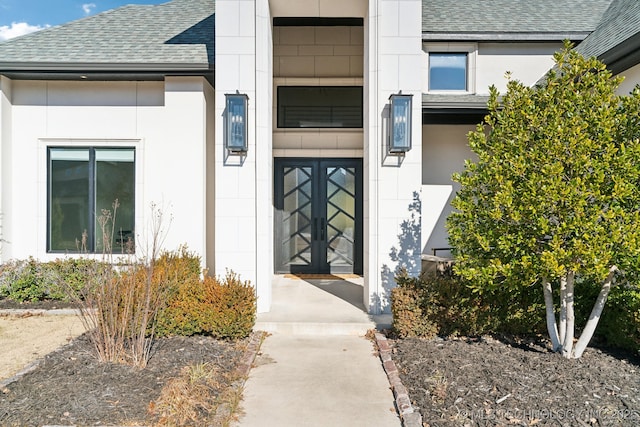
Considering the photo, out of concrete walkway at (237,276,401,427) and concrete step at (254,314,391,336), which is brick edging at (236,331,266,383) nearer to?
concrete walkway at (237,276,401,427)

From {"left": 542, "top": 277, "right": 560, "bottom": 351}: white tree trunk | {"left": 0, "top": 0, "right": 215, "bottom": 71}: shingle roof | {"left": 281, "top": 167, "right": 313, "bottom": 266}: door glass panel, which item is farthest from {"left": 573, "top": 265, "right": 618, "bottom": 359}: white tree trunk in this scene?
{"left": 0, "top": 0, "right": 215, "bottom": 71}: shingle roof

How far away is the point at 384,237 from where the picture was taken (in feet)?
20.4

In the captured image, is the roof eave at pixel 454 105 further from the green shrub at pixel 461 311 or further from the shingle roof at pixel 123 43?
A: the shingle roof at pixel 123 43

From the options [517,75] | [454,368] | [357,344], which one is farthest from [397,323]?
[517,75]

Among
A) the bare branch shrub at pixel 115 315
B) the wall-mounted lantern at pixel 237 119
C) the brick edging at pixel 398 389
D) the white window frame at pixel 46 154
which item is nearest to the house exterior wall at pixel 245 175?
the wall-mounted lantern at pixel 237 119

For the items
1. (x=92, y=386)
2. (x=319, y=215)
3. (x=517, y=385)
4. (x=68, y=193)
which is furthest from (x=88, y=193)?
(x=517, y=385)

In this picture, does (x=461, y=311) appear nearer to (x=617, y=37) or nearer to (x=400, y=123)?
(x=400, y=123)

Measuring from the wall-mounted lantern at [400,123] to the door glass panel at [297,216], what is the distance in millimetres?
3593

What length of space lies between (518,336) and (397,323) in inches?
59.0

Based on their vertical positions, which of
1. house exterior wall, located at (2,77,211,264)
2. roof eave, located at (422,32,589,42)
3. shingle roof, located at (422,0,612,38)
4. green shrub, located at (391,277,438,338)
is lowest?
green shrub, located at (391,277,438,338)

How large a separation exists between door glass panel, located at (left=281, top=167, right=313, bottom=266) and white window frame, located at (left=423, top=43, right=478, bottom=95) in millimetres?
3407

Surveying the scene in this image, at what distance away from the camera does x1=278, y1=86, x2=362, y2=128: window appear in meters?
9.29

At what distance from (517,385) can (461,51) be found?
7.13 m

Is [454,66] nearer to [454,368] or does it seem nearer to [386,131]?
[386,131]
